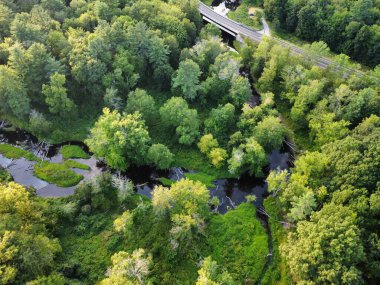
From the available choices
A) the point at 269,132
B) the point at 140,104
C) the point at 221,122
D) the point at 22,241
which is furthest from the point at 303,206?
the point at 22,241

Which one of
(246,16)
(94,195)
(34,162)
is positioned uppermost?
(246,16)

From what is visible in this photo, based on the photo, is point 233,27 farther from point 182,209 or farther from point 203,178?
point 182,209

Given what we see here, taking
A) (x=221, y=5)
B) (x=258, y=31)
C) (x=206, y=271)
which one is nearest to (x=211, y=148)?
(x=206, y=271)

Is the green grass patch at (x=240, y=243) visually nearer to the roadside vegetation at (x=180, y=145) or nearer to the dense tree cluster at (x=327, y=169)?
the roadside vegetation at (x=180, y=145)

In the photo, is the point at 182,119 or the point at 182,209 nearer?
the point at 182,209

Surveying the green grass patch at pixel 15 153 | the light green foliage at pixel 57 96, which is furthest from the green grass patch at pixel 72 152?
the light green foliage at pixel 57 96

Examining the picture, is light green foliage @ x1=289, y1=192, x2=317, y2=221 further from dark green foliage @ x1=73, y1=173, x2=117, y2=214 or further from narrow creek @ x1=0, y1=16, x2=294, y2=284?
dark green foliage @ x1=73, y1=173, x2=117, y2=214
